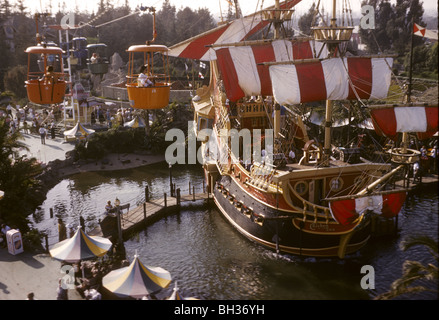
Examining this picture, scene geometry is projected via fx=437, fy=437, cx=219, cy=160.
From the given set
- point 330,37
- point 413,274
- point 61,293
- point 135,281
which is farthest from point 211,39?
point 413,274

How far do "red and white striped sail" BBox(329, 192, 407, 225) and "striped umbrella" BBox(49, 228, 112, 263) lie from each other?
31.2 feet

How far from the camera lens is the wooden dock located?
2273cm

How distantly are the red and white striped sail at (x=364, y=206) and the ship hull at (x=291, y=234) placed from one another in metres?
1.64

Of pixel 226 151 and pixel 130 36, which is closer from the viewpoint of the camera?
pixel 226 151

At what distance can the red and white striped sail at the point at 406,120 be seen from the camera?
13805mm

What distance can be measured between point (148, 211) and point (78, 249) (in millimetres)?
8124

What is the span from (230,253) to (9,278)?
380 inches

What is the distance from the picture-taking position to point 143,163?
3619cm

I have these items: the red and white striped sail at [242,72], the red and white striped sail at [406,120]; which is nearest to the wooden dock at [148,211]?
the red and white striped sail at [242,72]

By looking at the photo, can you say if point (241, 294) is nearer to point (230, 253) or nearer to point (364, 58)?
point (230, 253)

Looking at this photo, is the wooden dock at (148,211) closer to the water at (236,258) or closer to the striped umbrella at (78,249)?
the water at (236,258)

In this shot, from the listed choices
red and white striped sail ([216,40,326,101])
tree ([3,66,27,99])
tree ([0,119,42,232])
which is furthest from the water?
tree ([3,66,27,99])
